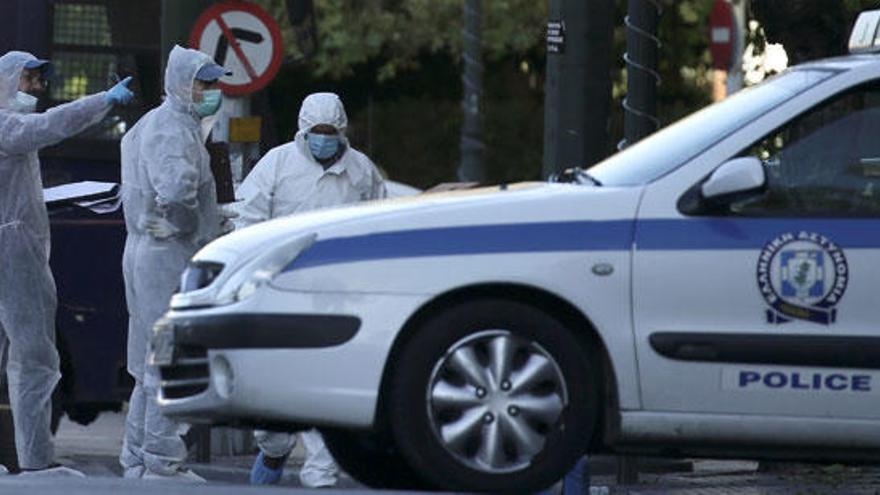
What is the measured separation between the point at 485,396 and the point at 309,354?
56 cm

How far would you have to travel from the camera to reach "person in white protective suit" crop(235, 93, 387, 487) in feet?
44.3

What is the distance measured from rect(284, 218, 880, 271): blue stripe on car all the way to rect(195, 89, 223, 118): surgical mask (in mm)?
2722

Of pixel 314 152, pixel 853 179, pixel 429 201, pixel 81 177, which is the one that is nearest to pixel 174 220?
pixel 314 152

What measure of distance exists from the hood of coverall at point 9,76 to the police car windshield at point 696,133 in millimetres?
2983

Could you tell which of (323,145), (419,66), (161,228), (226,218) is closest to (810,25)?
(323,145)

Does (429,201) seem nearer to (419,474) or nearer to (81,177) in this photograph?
(419,474)

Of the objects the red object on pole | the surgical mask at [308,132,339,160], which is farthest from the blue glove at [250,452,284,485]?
the red object on pole

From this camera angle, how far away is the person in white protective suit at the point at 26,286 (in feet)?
41.7

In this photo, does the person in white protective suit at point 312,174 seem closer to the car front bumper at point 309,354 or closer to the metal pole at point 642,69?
the metal pole at point 642,69

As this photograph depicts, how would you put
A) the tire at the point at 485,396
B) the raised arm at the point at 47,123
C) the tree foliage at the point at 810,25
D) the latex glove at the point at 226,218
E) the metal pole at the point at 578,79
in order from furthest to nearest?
the tree foliage at the point at 810,25 < the metal pole at the point at 578,79 < the latex glove at the point at 226,218 < the raised arm at the point at 47,123 < the tire at the point at 485,396

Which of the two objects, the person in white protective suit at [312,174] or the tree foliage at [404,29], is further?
the tree foliage at [404,29]

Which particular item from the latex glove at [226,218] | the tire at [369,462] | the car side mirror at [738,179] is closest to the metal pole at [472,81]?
the latex glove at [226,218]

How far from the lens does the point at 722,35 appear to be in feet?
108

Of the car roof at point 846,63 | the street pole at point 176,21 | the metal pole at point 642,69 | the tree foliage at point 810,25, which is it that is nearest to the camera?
the car roof at point 846,63
